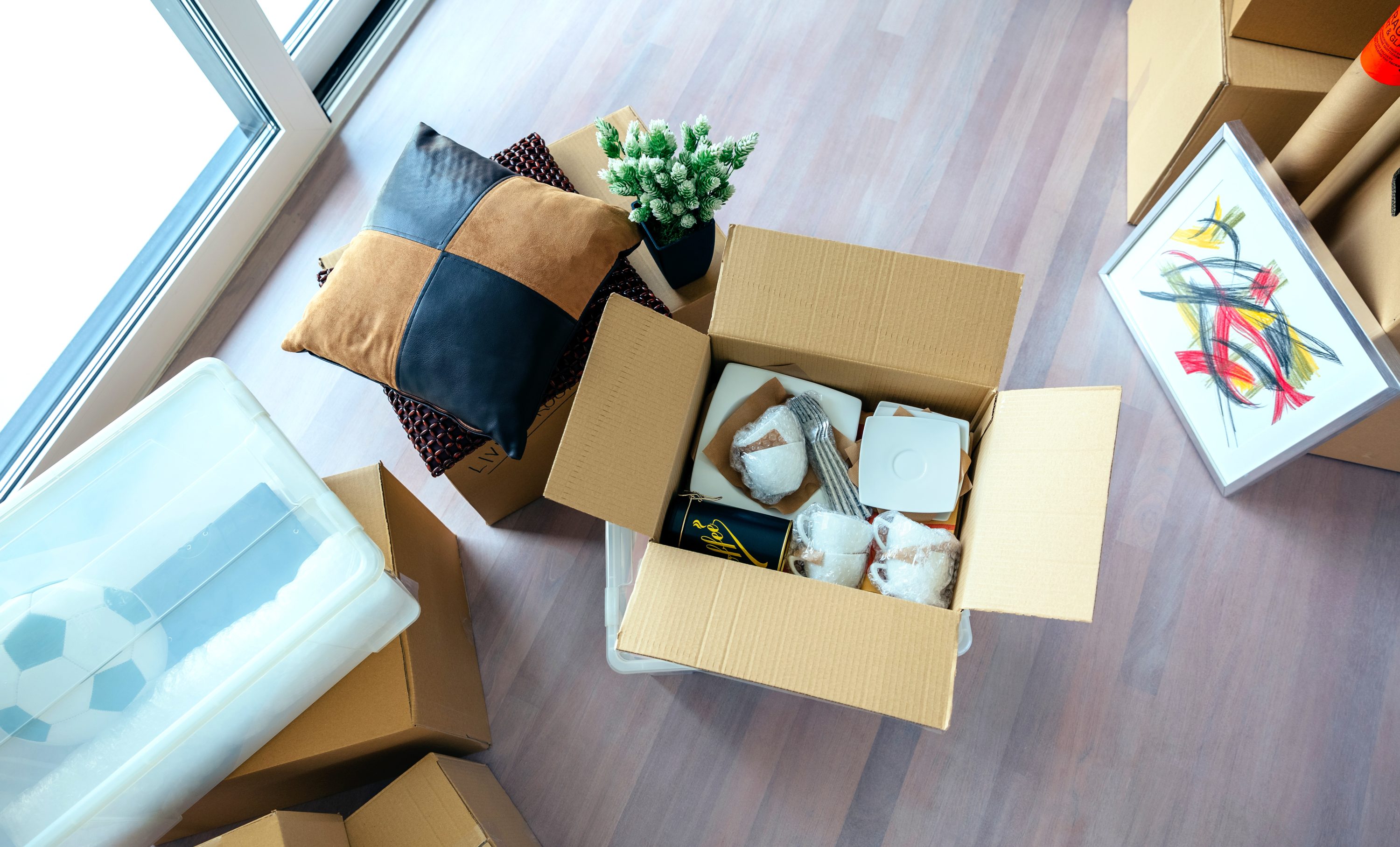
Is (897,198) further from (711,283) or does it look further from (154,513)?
(154,513)

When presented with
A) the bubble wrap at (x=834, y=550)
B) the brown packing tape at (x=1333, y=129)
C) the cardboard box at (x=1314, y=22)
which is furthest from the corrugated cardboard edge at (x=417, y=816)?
the cardboard box at (x=1314, y=22)

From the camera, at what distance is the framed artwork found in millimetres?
1089

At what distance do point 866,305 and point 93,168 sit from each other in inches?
63.7

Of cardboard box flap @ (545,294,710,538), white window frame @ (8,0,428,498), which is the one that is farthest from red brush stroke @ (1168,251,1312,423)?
white window frame @ (8,0,428,498)

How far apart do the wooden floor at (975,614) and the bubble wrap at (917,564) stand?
44 cm

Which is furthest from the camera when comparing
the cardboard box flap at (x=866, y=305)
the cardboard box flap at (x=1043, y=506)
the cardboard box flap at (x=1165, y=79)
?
the cardboard box flap at (x=1165, y=79)

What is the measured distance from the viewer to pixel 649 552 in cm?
89

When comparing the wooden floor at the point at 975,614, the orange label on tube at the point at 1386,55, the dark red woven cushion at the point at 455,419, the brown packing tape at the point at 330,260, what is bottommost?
the wooden floor at the point at 975,614

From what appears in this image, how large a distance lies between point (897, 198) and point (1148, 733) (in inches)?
46.6

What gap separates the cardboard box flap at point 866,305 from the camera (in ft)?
3.15

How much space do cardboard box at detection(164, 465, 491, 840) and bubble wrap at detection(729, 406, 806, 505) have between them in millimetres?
523

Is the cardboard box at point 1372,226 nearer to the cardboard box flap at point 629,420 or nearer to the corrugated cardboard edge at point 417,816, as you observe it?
the cardboard box flap at point 629,420

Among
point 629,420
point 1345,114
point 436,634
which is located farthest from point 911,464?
point 1345,114

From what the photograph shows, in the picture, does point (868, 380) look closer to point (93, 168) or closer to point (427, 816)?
point (427, 816)
